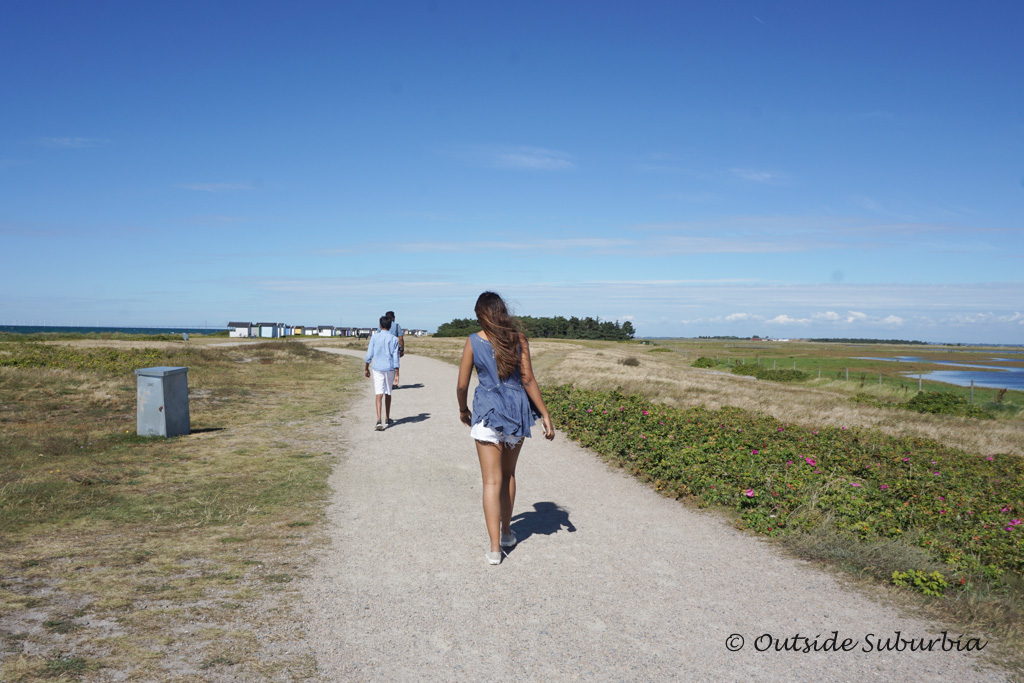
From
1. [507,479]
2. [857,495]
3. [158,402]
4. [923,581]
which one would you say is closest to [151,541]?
[507,479]

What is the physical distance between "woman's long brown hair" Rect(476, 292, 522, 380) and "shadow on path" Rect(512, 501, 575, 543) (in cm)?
167

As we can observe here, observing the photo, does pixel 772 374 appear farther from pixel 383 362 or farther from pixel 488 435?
pixel 488 435

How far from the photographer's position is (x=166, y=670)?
3.12m

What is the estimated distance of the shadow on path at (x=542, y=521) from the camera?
5.71 m

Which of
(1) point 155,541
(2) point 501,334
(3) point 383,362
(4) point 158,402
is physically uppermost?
(2) point 501,334

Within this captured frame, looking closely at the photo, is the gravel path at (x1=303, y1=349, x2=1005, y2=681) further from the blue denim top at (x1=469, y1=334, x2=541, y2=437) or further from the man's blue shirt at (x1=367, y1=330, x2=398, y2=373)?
the man's blue shirt at (x1=367, y1=330, x2=398, y2=373)

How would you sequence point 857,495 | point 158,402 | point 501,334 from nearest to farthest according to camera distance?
point 501,334 < point 857,495 < point 158,402

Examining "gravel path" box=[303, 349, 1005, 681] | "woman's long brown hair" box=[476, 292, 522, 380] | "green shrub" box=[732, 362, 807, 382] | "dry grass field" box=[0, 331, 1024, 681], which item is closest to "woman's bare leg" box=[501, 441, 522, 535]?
"gravel path" box=[303, 349, 1005, 681]

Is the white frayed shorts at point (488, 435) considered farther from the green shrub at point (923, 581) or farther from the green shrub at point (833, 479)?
the green shrub at point (923, 581)

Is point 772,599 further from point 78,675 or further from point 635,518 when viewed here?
point 78,675

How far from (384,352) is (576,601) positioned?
7.79 m

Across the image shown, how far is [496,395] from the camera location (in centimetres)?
488

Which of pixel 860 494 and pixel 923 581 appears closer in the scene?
Answer: pixel 923 581

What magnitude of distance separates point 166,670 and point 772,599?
12.1ft
